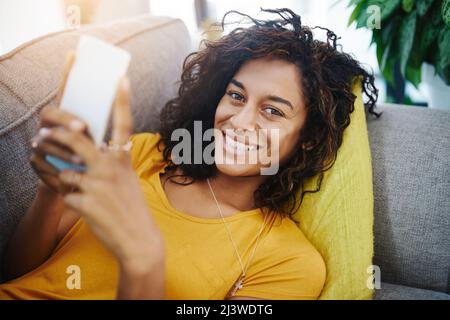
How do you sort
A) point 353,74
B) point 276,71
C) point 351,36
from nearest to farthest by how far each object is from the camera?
point 276,71 < point 353,74 < point 351,36

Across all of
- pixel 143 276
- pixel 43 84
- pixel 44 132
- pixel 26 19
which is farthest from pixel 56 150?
pixel 26 19

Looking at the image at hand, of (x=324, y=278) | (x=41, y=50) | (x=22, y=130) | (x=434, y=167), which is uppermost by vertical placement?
(x=41, y=50)

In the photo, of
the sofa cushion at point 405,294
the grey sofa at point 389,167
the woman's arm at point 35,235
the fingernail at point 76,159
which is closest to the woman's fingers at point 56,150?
the fingernail at point 76,159

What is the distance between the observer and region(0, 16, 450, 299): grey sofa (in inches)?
32.2

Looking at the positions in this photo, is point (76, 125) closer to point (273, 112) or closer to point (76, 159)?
point (76, 159)

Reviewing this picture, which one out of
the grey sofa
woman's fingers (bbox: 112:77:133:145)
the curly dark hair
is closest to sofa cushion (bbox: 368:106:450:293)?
the grey sofa

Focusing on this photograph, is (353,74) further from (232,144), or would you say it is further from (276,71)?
(232,144)

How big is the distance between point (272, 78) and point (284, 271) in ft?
1.28

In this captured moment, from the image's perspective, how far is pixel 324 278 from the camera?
0.87 m

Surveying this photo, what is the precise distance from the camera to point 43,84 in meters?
0.90

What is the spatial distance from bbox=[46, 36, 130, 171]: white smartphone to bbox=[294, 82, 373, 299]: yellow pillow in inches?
21.6

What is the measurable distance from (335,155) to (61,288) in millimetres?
618

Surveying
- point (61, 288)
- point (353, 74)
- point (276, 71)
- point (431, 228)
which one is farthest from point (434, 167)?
point (61, 288)

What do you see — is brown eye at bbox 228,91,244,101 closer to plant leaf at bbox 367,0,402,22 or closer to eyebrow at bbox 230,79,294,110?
eyebrow at bbox 230,79,294,110
